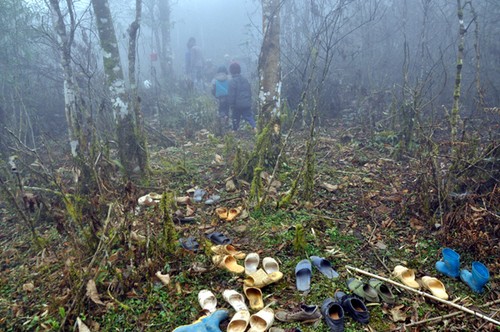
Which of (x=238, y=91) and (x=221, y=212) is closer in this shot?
(x=221, y=212)

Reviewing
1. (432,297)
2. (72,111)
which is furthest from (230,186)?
(432,297)

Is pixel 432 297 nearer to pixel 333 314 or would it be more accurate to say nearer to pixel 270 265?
pixel 333 314

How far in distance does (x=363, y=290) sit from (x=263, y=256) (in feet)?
3.19

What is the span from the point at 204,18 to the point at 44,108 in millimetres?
19522

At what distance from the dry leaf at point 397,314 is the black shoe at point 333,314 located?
A: 0.41m

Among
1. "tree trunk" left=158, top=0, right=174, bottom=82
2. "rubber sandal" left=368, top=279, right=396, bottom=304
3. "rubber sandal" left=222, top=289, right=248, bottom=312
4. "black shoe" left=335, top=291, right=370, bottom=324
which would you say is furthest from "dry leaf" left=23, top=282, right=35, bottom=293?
"tree trunk" left=158, top=0, right=174, bottom=82

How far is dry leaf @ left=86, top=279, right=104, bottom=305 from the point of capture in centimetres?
253

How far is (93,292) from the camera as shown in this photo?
2.55m

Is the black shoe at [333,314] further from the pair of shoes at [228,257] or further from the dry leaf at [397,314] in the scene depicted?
the pair of shoes at [228,257]

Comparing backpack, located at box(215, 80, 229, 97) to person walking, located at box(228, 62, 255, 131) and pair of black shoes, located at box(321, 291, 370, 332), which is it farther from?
pair of black shoes, located at box(321, 291, 370, 332)

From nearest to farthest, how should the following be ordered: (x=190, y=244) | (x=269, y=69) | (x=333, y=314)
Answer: (x=333, y=314) → (x=190, y=244) → (x=269, y=69)

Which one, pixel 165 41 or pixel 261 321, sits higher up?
pixel 165 41

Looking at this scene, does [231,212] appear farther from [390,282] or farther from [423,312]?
[423,312]

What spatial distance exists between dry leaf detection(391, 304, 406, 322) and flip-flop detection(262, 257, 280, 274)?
96 centimetres
